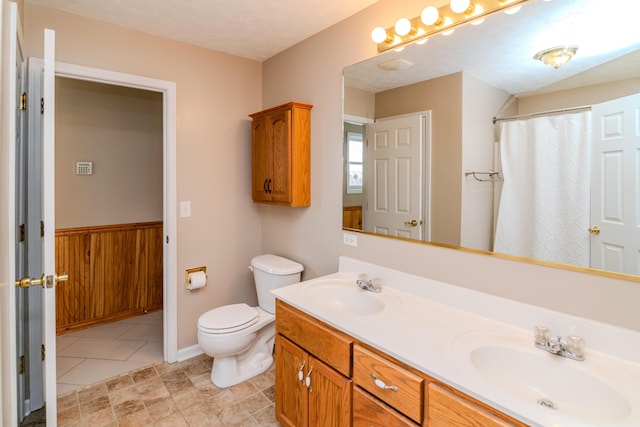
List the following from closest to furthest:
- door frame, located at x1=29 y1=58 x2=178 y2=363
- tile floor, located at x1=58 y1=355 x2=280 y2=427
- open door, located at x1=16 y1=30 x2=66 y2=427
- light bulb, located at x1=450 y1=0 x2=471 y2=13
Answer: open door, located at x1=16 y1=30 x2=66 y2=427 < light bulb, located at x1=450 y1=0 x2=471 y2=13 < tile floor, located at x1=58 y1=355 x2=280 y2=427 < door frame, located at x1=29 y1=58 x2=178 y2=363

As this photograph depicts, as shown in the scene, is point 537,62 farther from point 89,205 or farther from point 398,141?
point 89,205

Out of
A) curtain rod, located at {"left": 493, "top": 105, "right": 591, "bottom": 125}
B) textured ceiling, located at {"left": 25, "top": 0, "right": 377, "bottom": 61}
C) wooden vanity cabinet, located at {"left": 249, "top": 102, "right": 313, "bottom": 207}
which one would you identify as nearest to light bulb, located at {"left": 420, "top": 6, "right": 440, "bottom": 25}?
textured ceiling, located at {"left": 25, "top": 0, "right": 377, "bottom": 61}

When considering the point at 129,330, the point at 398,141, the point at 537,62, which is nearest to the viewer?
A: the point at 537,62

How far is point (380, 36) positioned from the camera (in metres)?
1.77

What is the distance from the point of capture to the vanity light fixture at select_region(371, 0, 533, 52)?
1439 mm

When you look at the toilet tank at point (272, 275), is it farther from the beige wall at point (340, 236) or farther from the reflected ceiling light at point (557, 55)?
the reflected ceiling light at point (557, 55)

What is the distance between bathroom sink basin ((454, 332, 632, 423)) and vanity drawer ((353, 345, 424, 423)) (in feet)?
0.64

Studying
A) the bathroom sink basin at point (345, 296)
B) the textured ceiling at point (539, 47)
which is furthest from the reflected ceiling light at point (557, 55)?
the bathroom sink basin at point (345, 296)

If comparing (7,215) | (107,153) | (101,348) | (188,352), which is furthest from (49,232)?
(107,153)

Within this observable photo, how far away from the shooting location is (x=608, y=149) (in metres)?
1.14

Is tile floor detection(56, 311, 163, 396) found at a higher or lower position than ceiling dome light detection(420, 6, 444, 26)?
lower

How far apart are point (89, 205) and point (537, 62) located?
11.8 feet

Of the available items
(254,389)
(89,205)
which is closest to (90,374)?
(254,389)

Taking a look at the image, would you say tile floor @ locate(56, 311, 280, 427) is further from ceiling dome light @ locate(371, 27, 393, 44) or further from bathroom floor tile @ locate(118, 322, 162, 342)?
ceiling dome light @ locate(371, 27, 393, 44)
